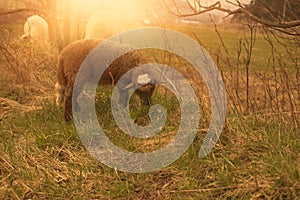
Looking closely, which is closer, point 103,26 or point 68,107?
point 68,107

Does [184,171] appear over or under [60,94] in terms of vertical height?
over

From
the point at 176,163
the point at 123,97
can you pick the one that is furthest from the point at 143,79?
the point at 176,163

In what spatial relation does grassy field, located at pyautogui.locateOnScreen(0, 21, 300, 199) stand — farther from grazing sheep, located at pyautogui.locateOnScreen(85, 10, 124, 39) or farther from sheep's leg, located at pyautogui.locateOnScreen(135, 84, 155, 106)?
grazing sheep, located at pyautogui.locateOnScreen(85, 10, 124, 39)

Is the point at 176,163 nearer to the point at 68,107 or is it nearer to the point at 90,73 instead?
the point at 68,107

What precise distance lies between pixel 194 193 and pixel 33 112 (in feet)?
9.06

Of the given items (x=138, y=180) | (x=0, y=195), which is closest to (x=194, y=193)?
(x=138, y=180)

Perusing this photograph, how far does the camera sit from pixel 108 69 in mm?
4652

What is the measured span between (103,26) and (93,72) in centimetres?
308

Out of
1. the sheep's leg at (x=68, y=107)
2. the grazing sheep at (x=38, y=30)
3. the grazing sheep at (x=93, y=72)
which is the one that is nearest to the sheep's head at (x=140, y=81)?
the grazing sheep at (x=93, y=72)

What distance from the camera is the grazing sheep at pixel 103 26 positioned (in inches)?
288

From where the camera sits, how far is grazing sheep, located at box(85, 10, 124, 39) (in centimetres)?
733

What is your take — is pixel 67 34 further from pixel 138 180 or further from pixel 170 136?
pixel 138 180

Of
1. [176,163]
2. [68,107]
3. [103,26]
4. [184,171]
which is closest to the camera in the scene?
[184,171]

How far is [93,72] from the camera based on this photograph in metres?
4.61
